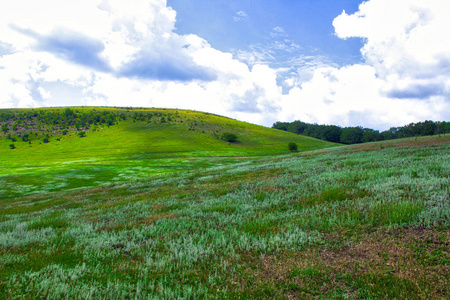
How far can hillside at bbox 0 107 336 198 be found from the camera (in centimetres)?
8419

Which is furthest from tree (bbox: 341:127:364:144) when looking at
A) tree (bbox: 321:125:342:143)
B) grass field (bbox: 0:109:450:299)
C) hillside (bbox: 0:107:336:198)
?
grass field (bbox: 0:109:450:299)

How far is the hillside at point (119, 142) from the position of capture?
84.2m

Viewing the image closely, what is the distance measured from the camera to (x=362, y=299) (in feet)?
12.1

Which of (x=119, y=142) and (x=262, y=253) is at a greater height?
(x=262, y=253)

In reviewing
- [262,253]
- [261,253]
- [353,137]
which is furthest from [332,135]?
[261,253]

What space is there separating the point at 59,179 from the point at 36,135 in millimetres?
135744

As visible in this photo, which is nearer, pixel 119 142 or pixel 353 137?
pixel 119 142

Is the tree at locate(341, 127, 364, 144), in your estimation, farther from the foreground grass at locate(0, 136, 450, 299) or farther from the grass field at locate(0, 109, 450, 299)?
the foreground grass at locate(0, 136, 450, 299)

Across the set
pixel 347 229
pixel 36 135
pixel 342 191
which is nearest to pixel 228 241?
pixel 347 229

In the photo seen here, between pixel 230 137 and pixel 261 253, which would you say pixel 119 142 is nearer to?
pixel 230 137

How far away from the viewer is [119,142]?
128875 millimetres

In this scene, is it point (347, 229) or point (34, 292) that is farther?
point (347, 229)

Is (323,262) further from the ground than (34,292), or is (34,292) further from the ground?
(323,262)

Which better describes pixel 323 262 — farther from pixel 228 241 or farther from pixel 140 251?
pixel 140 251
